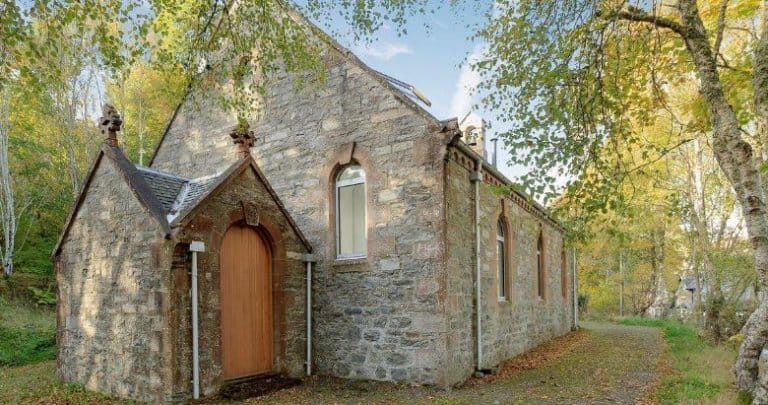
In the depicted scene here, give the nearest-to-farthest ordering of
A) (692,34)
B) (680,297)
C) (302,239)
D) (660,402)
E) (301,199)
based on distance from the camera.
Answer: (692,34)
(660,402)
(302,239)
(301,199)
(680,297)

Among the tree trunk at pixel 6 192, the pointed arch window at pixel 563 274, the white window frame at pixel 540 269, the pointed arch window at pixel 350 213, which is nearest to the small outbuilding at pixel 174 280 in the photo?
the pointed arch window at pixel 350 213

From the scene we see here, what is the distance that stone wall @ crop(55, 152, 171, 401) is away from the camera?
302 inches

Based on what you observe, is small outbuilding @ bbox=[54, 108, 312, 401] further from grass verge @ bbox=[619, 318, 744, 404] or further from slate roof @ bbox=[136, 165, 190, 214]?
grass verge @ bbox=[619, 318, 744, 404]

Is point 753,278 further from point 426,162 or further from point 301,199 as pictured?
point 301,199

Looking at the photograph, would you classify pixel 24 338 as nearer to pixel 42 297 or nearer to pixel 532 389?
pixel 42 297

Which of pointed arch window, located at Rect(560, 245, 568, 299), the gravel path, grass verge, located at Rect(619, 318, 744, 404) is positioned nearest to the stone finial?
the gravel path

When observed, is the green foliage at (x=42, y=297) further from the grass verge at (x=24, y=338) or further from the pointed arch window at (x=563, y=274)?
the pointed arch window at (x=563, y=274)

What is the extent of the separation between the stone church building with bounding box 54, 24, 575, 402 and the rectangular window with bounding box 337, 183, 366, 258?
0.10 feet

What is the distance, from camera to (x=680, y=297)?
32656mm

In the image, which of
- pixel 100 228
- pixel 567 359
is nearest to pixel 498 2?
pixel 100 228

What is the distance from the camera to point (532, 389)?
8.95 m

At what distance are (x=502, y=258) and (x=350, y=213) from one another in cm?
479

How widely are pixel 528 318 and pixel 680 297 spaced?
23.6m

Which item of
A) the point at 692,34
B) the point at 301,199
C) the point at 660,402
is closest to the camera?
the point at 692,34
